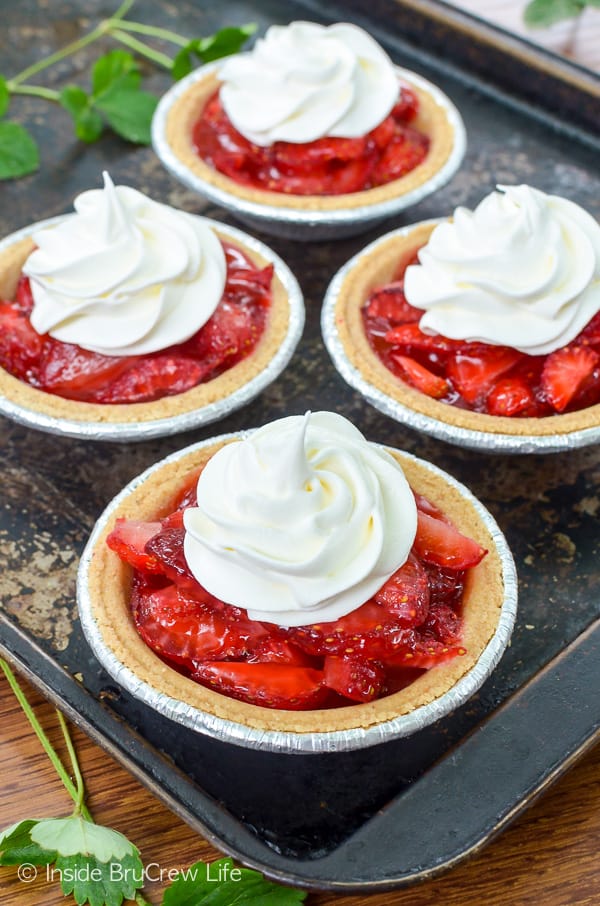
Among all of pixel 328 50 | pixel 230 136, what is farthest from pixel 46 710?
pixel 328 50

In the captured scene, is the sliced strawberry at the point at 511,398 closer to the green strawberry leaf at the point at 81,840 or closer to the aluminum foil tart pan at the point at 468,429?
the aluminum foil tart pan at the point at 468,429

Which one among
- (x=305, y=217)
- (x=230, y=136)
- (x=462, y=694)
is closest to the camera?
(x=462, y=694)

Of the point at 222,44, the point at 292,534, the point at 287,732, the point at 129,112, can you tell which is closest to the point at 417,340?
the point at 292,534

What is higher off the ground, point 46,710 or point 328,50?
point 328,50

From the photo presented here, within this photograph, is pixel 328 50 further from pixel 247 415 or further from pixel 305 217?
pixel 247 415

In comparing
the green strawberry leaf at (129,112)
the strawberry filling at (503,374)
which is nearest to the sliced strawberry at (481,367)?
the strawberry filling at (503,374)

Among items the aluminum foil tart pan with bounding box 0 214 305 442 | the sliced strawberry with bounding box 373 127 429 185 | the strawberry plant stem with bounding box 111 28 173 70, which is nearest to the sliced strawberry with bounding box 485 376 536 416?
the aluminum foil tart pan with bounding box 0 214 305 442

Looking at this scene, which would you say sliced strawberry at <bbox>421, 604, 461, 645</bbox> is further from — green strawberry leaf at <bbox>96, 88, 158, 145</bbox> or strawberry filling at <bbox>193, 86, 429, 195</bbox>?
green strawberry leaf at <bbox>96, 88, 158, 145</bbox>
